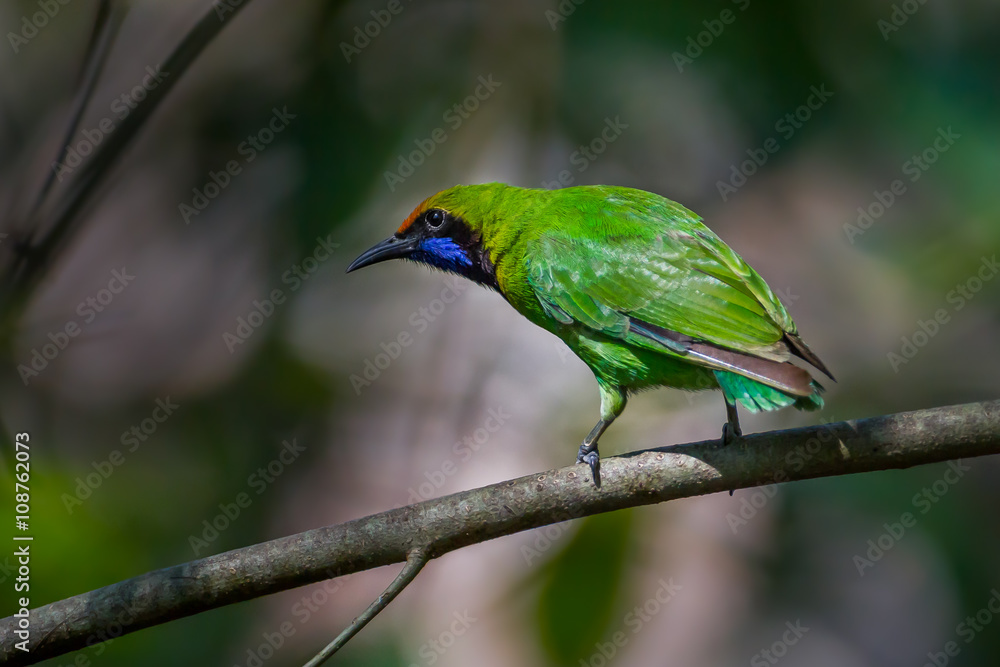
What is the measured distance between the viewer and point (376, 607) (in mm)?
2777

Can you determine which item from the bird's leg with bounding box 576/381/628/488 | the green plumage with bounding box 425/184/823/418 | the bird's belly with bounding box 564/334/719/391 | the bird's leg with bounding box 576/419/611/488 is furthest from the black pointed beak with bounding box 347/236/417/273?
the bird's leg with bounding box 576/419/611/488

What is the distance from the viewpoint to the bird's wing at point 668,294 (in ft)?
11.0

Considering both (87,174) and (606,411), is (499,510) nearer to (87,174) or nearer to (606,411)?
(606,411)

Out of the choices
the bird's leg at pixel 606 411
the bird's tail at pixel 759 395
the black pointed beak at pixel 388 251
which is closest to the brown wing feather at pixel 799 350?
the bird's tail at pixel 759 395

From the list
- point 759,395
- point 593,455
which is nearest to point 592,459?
point 593,455

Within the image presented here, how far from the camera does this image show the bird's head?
170 inches

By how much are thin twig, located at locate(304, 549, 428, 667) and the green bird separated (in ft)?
2.19

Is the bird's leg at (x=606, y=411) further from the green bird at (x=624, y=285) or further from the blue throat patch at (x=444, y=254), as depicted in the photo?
the blue throat patch at (x=444, y=254)

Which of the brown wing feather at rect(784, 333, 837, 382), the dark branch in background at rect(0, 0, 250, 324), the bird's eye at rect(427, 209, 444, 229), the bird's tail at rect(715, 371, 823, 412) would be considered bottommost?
the dark branch in background at rect(0, 0, 250, 324)

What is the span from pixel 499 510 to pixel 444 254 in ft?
5.55

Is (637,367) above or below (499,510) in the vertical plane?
above

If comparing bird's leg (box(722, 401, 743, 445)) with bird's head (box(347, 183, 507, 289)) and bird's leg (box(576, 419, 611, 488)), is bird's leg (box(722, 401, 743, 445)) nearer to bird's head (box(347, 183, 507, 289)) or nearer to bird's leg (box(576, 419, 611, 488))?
bird's leg (box(576, 419, 611, 488))

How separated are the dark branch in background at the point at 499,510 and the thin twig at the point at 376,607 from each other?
0.04 m

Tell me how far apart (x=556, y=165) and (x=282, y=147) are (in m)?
2.17
